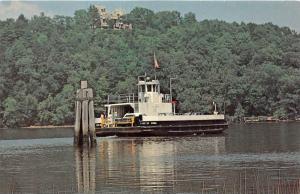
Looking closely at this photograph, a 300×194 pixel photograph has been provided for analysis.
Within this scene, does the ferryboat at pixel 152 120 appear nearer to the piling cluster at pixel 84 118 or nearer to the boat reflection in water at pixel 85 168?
the piling cluster at pixel 84 118

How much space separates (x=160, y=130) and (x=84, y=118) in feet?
69.1

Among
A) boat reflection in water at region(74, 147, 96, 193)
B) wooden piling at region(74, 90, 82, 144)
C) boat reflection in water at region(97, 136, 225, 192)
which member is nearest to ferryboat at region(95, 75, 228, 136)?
boat reflection in water at region(97, 136, 225, 192)

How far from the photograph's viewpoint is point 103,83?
180 metres

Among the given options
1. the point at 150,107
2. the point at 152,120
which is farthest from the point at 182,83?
the point at 152,120

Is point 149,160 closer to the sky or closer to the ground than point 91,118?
closer to the ground

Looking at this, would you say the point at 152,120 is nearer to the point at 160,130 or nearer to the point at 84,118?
the point at 160,130

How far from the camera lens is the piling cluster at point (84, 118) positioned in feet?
243

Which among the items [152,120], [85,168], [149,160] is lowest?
[85,168]

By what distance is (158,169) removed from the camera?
5159cm

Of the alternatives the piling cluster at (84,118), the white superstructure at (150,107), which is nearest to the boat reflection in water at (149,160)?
the piling cluster at (84,118)

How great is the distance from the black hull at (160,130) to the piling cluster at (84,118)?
18.9 metres

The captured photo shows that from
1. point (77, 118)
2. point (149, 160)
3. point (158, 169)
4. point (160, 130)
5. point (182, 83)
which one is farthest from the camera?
point (182, 83)

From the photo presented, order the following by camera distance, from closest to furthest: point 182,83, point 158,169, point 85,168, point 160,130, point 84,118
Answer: point 158,169
point 85,168
point 84,118
point 160,130
point 182,83

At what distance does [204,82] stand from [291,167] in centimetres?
12817
